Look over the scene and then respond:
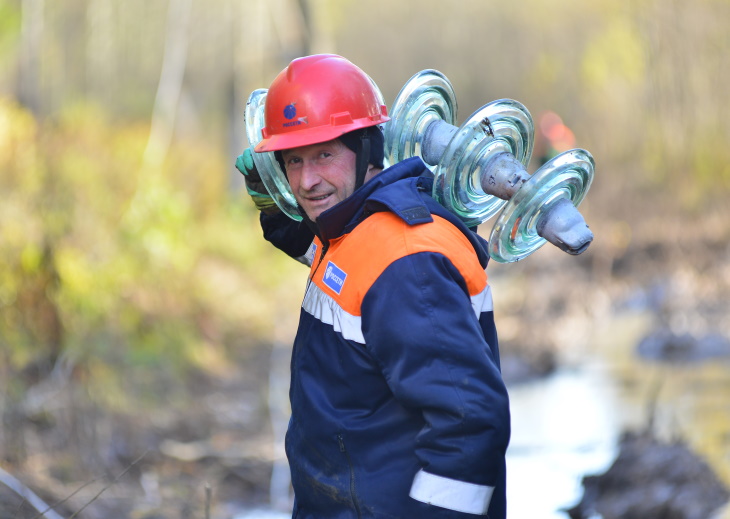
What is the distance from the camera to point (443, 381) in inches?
91.4

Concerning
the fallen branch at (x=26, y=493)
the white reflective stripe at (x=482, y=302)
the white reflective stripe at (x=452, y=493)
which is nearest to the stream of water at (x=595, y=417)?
the fallen branch at (x=26, y=493)

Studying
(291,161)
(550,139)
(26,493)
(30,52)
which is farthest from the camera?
(550,139)

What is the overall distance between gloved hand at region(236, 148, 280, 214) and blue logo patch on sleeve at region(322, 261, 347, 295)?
0.71 meters

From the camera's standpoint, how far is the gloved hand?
3.21 m

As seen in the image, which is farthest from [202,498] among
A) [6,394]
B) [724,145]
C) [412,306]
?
[724,145]

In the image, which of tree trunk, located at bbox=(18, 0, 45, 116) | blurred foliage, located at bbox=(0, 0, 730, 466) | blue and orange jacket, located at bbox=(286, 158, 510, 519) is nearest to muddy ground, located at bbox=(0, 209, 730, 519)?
blurred foliage, located at bbox=(0, 0, 730, 466)

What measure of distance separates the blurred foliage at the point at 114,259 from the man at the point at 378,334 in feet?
13.2

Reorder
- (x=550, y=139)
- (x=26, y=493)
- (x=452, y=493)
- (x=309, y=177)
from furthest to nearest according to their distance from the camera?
(x=550, y=139)
(x=26, y=493)
(x=309, y=177)
(x=452, y=493)

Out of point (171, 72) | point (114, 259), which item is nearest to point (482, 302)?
point (114, 259)

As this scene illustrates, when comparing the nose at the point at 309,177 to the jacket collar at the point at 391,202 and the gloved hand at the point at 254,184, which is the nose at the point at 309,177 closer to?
the jacket collar at the point at 391,202

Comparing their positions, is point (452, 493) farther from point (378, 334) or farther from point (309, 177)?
point (309, 177)

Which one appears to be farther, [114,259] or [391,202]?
[114,259]

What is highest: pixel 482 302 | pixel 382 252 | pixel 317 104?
pixel 317 104

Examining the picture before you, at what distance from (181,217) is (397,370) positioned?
29.4ft
